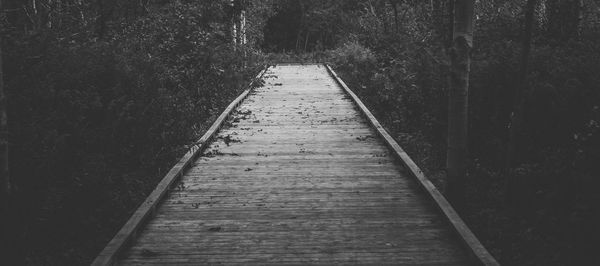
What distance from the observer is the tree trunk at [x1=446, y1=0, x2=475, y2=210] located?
6.59 meters

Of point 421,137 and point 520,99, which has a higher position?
point 520,99

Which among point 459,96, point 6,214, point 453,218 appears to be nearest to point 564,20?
point 459,96

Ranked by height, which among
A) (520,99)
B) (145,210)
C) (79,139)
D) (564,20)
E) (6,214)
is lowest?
(145,210)

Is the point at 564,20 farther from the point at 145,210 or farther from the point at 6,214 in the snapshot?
the point at 6,214

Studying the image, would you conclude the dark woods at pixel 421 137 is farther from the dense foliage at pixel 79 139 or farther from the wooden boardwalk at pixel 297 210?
the wooden boardwalk at pixel 297 210

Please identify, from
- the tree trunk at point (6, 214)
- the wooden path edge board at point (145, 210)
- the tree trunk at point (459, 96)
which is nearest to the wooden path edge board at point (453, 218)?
the tree trunk at point (459, 96)

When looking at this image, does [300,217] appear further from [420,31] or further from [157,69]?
[420,31]

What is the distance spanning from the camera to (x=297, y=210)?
6.74 meters

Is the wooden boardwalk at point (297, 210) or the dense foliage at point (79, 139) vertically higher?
the dense foliage at point (79, 139)

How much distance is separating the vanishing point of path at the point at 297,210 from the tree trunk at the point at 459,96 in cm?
37

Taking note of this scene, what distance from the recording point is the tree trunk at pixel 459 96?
659cm

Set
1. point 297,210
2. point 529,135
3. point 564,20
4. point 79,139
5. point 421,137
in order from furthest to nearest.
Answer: point 564,20
point 421,137
point 529,135
point 297,210
point 79,139

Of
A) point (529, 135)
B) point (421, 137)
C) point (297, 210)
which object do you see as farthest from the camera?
point (421, 137)

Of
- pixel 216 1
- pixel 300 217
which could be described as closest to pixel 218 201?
pixel 300 217
